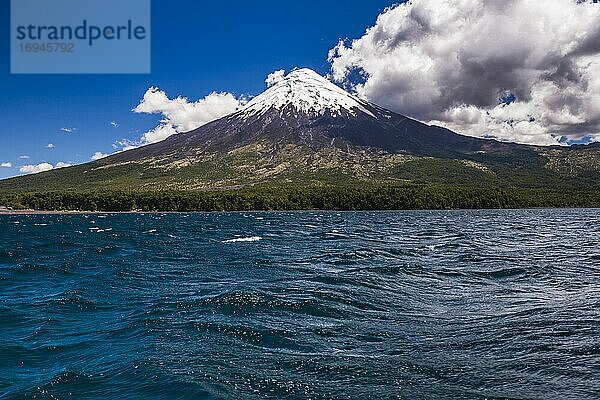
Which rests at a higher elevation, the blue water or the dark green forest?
the dark green forest

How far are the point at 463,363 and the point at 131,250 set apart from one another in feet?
136

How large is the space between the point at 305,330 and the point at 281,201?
495 feet

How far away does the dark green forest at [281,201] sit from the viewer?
16662cm

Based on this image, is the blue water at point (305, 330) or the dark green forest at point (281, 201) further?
the dark green forest at point (281, 201)

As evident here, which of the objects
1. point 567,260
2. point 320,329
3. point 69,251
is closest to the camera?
point 320,329

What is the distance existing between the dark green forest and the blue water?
130m

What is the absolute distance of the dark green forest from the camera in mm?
166625

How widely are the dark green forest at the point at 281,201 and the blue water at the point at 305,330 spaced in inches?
5100

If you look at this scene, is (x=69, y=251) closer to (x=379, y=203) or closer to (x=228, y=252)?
(x=228, y=252)

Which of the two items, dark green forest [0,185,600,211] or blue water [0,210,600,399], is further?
dark green forest [0,185,600,211]

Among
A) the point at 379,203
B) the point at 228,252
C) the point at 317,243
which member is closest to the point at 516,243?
the point at 317,243

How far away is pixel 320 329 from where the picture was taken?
19.1m

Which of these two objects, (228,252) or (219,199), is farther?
(219,199)

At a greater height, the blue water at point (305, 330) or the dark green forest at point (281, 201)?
the dark green forest at point (281, 201)
